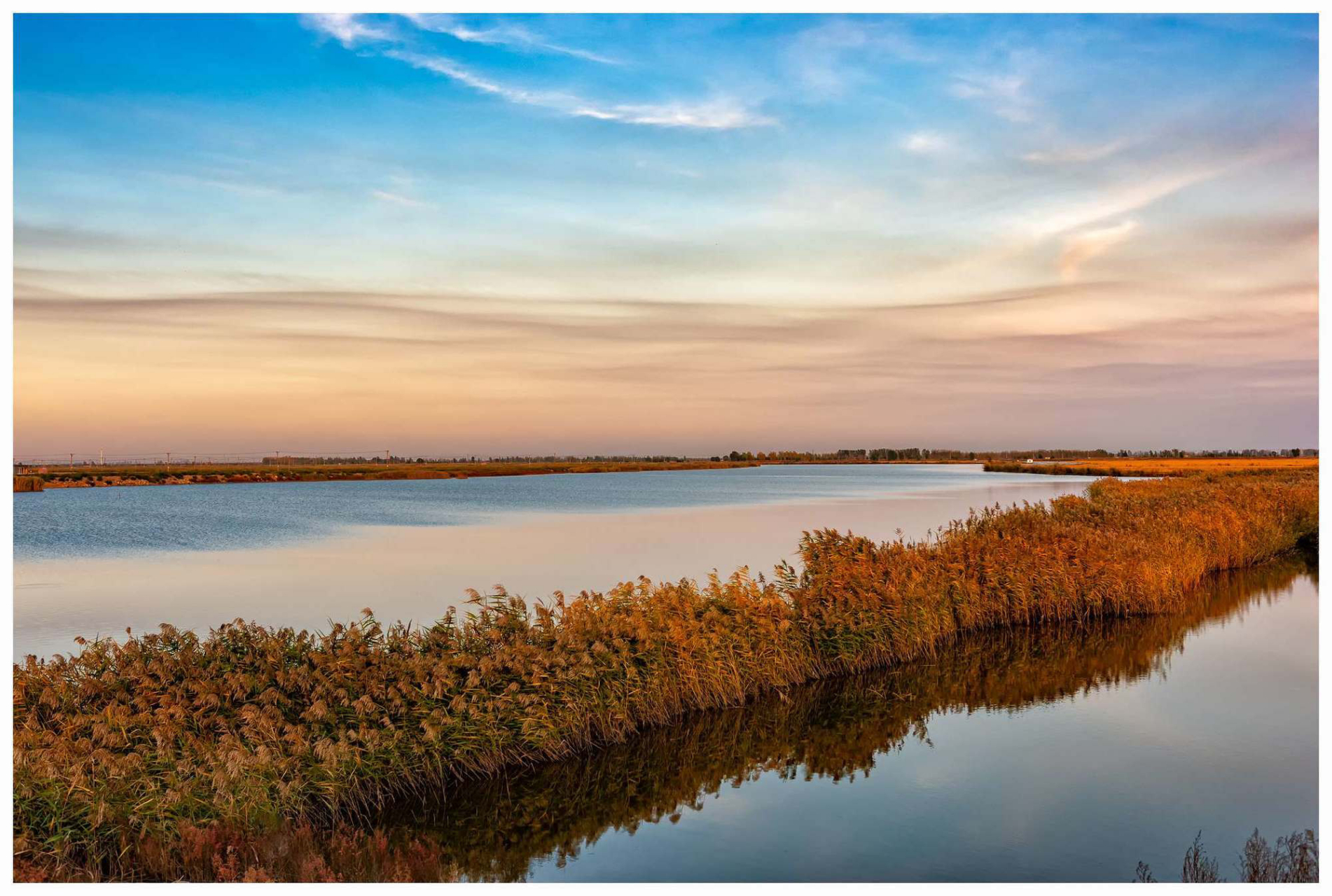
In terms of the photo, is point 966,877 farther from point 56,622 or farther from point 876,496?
point 876,496

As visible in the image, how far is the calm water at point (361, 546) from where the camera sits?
72.0ft

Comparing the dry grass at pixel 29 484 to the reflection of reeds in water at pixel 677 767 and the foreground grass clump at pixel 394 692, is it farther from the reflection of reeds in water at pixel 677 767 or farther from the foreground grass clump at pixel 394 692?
the reflection of reeds in water at pixel 677 767

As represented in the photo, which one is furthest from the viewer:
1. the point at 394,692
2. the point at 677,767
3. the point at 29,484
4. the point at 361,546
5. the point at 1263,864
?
the point at 29,484

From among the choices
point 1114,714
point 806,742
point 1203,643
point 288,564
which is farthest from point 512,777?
point 288,564

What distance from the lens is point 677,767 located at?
34.7 feet

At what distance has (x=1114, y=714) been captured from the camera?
13219 millimetres

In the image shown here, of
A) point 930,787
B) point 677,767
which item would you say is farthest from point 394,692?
point 930,787

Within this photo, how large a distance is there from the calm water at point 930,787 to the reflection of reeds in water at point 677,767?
0.11 ft

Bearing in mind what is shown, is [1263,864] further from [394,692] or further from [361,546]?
[361,546]

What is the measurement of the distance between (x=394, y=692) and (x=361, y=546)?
26.8 metres

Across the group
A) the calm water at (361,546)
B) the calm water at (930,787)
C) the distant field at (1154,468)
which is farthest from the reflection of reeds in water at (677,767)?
the distant field at (1154,468)

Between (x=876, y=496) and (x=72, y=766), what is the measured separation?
6760cm

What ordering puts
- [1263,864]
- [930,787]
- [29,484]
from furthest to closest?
[29,484]
[930,787]
[1263,864]
